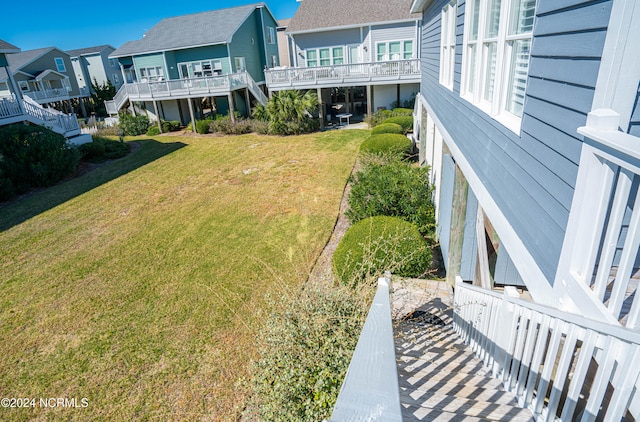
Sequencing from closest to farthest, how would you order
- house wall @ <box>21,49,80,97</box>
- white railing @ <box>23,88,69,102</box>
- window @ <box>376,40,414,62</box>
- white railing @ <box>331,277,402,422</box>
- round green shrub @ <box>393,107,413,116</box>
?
white railing @ <box>331,277,402,422</box>, round green shrub @ <box>393,107,413,116</box>, window @ <box>376,40,414,62</box>, white railing @ <box>23,88,69,102</box>, house wall @ <box>21,49,80,97</box>

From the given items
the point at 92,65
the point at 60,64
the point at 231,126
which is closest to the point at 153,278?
the point at 231,126

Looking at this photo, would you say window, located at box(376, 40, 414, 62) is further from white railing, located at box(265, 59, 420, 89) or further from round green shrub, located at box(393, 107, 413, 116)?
round green shrub, located at box(393, 107, 413, 116)

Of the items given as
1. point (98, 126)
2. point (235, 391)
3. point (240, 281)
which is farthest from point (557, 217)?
point (98, 126)

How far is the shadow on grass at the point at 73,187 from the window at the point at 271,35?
44.0 ft

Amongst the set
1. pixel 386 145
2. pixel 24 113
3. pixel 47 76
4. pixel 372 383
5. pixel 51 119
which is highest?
pixel 47 76

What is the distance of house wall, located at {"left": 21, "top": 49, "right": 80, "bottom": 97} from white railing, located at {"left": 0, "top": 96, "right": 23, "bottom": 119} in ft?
69.7

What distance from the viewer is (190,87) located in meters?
21.5

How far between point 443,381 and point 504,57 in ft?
9.67

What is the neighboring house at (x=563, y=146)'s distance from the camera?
160cm

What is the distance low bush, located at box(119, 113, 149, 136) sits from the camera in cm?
2327

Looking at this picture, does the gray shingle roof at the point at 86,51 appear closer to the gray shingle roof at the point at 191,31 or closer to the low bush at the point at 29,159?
the gray shingle roof at the point at 191,31

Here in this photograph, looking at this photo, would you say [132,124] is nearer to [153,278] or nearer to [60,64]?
[153,278]

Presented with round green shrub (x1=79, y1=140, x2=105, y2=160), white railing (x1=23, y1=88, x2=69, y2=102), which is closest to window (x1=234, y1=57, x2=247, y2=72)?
round green shrub (x1=79, y1=140, x2=105, y2=160)

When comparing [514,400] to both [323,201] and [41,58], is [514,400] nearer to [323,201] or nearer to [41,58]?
[323,201]
